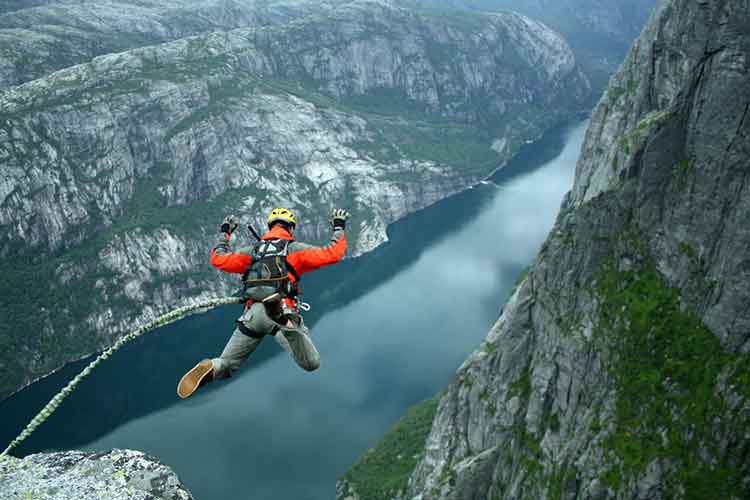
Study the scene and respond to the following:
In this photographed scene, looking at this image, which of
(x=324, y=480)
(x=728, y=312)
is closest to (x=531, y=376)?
(x=728, y=312)

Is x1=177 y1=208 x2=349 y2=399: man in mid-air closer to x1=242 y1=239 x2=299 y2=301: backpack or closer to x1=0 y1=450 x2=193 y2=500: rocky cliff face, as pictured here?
x1=242 y1=239 x2=299 y2=301: backpack

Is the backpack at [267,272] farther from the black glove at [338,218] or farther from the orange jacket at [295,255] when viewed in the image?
the black glove at [338,218]

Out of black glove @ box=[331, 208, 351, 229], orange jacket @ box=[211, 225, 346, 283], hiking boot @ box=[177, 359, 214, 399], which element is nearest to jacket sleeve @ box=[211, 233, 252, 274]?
orange jacket @ box=[211, 225, 346, 283]

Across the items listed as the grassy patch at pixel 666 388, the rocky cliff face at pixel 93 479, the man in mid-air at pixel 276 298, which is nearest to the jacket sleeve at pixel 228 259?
the man in mid-air at pixel 276 298

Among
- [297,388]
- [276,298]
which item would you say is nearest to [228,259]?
[276,298]

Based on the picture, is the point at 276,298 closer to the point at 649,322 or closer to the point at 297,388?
the point at 649,322

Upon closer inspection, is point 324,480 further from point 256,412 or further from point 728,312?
point 728,312
